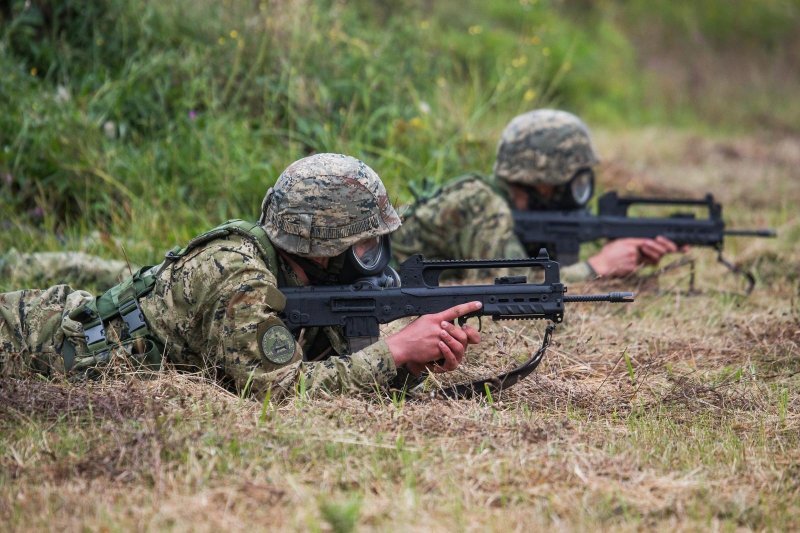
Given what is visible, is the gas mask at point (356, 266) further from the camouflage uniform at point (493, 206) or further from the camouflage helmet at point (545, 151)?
the camouflage helmet at point (545, 151)

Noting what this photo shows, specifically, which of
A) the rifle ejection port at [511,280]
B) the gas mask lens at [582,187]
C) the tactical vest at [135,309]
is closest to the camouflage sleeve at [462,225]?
the gas mask lens at [582,187]

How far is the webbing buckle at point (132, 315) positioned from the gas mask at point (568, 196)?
340cm

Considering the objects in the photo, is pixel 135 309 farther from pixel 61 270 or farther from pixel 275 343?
pixel 61 270

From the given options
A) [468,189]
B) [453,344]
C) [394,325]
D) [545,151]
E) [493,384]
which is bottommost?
[493,384]

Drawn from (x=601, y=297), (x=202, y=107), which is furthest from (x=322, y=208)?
(x=202, y=107)

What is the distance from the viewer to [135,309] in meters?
4.37

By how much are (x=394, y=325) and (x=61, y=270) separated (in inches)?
87.7

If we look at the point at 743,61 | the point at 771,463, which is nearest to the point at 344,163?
the point at 771,463

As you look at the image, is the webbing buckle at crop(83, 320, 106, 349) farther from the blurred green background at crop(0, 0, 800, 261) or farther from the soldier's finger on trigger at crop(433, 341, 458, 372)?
the blurred green background at crop(0, 0, 800, 261)

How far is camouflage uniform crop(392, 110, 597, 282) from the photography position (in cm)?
663

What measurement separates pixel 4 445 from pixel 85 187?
401 cm

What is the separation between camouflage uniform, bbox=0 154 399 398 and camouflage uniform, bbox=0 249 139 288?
4.81ft

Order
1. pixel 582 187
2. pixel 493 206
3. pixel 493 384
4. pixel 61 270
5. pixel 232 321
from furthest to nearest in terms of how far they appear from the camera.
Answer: pixel 582 187 < pixel 493 206 < pixel 61 270 < pixel 493 384 < pixel 232 321

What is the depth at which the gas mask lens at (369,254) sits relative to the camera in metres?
4.39
